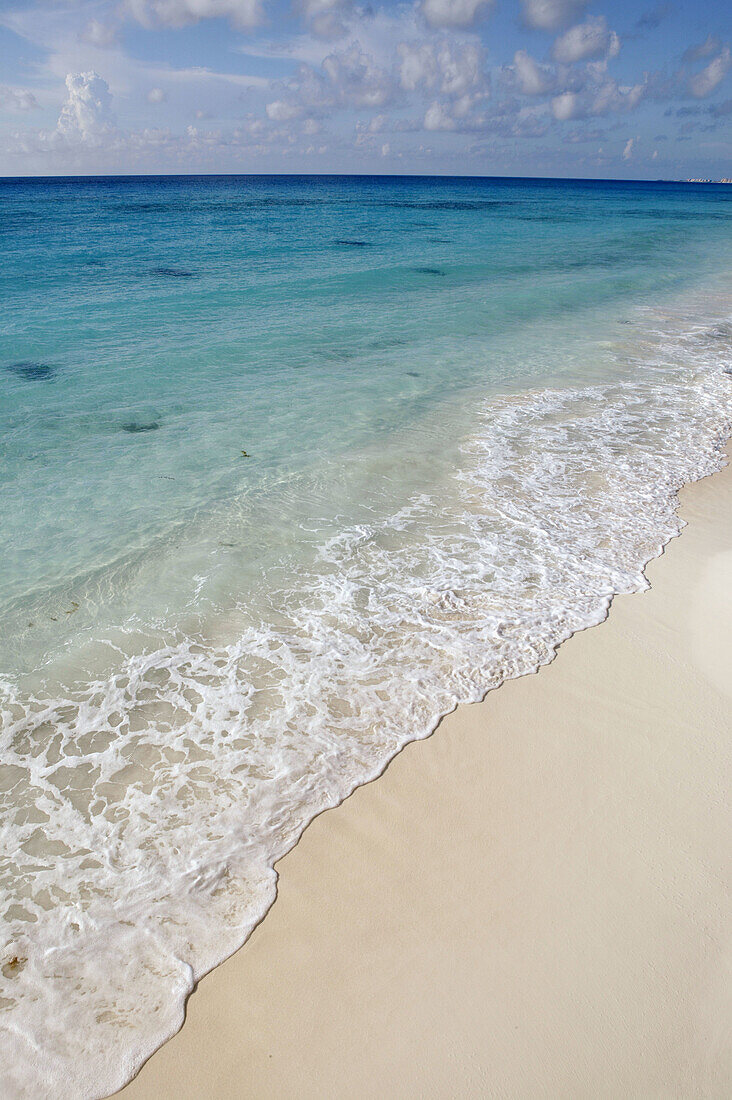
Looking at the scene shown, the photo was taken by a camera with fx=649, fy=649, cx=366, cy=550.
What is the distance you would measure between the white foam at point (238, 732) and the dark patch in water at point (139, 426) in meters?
A: 4.81

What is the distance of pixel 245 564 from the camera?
7.31 m

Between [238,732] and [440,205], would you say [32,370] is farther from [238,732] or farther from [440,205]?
[440,205]

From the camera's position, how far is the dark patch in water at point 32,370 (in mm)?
13039

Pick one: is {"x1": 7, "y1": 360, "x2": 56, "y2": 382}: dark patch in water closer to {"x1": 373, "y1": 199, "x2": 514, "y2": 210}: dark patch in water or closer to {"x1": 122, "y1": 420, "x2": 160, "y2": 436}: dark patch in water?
{"x1": 122, "y1": 420, "x2": 160, "y2": 436}: dark patch in water

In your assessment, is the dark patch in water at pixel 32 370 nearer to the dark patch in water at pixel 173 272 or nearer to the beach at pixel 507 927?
the dark patch in water at pixel 173 272

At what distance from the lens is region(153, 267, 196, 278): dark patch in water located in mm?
23109

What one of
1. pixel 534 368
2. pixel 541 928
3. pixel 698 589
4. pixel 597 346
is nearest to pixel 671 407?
pixel 534 368

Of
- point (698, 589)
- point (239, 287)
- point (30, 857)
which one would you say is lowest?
point (30, 857)

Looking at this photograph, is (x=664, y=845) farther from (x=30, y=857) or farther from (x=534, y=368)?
(x=534, y=368)

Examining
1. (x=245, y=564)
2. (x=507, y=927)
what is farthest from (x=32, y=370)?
(x=507, y=927)

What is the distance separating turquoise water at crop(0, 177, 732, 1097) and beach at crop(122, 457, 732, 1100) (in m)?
0.30

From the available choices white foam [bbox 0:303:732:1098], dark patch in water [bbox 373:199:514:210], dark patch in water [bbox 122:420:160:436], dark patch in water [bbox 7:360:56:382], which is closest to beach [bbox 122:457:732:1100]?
white foam [bbox 0:303:732:1098]

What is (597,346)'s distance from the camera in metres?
16.2

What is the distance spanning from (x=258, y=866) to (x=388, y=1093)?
1.43 meters
